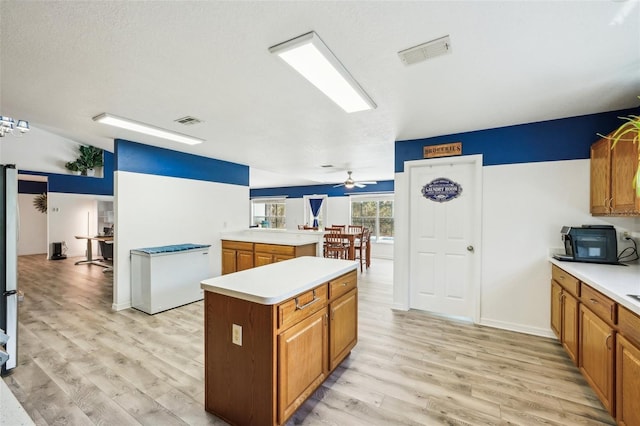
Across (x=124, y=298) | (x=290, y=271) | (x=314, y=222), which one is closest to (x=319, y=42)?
(x=290, y=271)

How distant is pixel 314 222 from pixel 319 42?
25.7 feet

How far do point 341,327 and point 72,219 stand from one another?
943 cm

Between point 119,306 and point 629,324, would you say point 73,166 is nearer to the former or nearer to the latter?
point 119,306

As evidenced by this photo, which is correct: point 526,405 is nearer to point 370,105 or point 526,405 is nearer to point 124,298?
point 370,105

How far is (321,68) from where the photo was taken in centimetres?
191

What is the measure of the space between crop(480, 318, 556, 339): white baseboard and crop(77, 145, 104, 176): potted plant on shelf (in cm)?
968

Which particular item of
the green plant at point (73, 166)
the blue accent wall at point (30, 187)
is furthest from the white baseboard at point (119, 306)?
the blue accent wall at point (30, 187)

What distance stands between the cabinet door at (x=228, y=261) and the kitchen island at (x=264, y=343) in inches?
131

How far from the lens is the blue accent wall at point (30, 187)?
841 centimetres

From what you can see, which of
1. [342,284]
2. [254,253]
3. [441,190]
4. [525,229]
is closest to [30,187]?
[254,253]

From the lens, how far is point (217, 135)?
146 inches

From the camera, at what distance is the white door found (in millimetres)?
3447

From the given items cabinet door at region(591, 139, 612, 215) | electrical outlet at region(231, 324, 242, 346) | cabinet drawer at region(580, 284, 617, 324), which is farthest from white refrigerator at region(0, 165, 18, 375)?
cabinet door at region(591, 139, 612, 215)

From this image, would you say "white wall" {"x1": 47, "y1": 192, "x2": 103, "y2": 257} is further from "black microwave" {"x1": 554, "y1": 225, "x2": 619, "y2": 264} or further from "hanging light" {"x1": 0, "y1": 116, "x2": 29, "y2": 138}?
"black microwave" {"x1": 554, "y1": 225, "x2": 619, "y2": 264}
